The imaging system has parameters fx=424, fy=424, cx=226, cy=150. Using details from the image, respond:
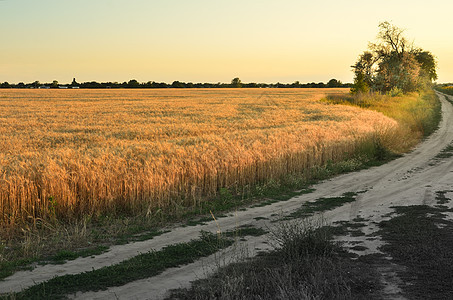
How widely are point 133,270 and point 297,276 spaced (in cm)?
283

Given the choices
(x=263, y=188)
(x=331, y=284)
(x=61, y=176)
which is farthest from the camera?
(x=263, y=188)

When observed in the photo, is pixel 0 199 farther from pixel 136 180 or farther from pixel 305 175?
pixel 305 175

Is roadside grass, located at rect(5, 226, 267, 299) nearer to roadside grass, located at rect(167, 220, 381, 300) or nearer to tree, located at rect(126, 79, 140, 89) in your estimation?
Result: roadside grass, located at rect(167, 220, 381, 300)

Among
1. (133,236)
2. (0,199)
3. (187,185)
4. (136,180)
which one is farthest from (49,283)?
(187,185)

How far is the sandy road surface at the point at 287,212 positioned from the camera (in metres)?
6.93

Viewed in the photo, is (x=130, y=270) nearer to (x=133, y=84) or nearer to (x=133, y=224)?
Answer: (x=133, y=224)

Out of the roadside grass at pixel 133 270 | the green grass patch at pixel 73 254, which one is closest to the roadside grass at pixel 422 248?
the roadside grass at pixel 133 270

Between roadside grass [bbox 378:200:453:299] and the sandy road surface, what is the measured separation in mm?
422

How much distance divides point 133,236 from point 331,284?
16.1ft

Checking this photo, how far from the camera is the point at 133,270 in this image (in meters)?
7.39

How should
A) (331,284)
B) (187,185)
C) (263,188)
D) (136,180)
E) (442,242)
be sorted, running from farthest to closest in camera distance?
(263,188), (187,185), (136,180), (442,242), (331,284)

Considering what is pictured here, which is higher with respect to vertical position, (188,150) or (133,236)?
(188,150)

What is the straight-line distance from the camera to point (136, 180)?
11742mm

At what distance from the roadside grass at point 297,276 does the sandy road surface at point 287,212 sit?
445 millimetres
